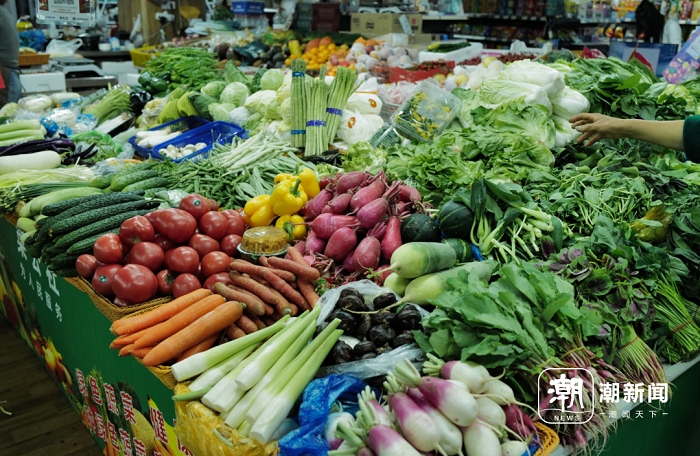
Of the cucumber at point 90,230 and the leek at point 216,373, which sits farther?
the cucumber at point 90,230

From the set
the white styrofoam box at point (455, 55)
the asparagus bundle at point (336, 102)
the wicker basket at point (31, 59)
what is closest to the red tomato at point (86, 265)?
the asparagus bundle at point (336, 102)

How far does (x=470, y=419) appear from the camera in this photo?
126 cm

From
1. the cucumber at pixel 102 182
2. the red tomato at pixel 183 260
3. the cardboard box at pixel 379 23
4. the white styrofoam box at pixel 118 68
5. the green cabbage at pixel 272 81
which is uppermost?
the cardboard box at pixel 379 23

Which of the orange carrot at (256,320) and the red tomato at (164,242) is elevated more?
the red tomato at (164,242)

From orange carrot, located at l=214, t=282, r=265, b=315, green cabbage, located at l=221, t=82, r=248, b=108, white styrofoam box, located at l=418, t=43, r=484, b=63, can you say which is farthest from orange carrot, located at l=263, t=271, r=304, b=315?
white styrofoam box, located at l=418, t=43, r=484, b=63

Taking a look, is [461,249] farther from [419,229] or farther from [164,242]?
[164,242]

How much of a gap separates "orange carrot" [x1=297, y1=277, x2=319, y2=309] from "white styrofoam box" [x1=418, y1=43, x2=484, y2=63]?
4972mm

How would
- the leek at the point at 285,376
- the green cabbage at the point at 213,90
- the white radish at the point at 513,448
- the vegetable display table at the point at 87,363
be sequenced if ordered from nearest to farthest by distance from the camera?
1. the white radish at the point at 513,448
2. the leek at the point at 285,376
3. the vegetable display table at the point at 87,363
4. the green cabbage at the point at 213,90

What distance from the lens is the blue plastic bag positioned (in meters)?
1.33

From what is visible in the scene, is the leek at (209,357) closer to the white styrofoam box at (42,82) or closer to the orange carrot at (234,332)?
the orange carrot at (234,332)

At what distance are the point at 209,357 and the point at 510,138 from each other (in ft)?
7.40

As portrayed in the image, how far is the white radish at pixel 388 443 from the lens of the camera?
3.86 feet

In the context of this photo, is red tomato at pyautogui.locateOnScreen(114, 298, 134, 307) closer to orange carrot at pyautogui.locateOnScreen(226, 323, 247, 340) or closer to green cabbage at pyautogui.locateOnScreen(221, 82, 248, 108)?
orange carrot at pyautogui.locateOnScreen(226, 323, 247, 340)

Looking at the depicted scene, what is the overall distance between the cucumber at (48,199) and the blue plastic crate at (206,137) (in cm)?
93
